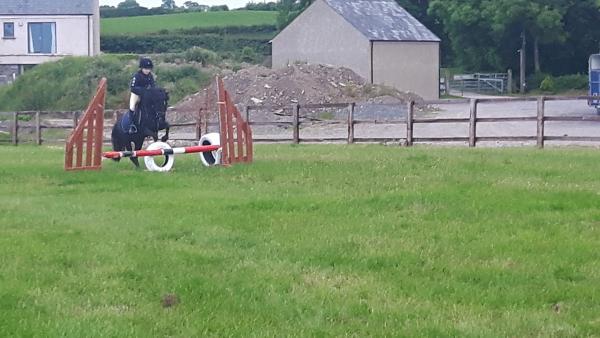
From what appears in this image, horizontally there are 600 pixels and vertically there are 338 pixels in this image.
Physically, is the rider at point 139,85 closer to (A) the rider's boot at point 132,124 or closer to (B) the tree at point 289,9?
(A) the rider's boot at point 132,124

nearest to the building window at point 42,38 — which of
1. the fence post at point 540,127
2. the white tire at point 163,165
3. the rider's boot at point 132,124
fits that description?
the fence post at point 540,127

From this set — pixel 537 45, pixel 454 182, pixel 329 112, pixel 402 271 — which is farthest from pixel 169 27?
pixel 402 271

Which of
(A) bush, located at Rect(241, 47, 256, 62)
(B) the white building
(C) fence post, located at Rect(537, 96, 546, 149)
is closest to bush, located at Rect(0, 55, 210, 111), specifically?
(B) the white building

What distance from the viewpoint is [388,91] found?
53.3 m

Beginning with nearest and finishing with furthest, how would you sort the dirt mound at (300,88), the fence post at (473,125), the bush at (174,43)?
1. the fence post at (473,125)
2. the dirt mound at (300,88)
3. the bush at (174,43)

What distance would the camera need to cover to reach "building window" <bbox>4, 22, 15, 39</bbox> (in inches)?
2594

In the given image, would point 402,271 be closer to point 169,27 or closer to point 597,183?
point 597,183

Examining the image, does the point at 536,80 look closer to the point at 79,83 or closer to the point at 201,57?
the point at 201,57

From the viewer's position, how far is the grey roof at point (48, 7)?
65438mm

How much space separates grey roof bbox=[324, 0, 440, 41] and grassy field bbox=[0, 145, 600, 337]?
44245 millimetres

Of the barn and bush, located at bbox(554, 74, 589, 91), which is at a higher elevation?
the barn

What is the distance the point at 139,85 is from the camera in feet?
65.9

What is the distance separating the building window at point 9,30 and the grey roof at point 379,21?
19.7 metres

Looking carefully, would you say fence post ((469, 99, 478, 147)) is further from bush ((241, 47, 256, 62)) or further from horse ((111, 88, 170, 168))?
bush ((241, 47, 256, 62))
